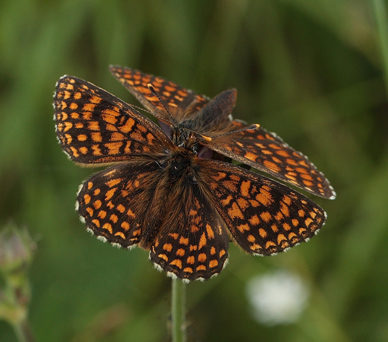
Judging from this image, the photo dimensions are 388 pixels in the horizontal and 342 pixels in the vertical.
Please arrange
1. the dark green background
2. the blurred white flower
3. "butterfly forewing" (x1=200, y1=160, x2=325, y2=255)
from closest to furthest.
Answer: "butterfly forewing" (x1=200, y1=160, x2=325, y2=255) → the dark green background → the blurred white flower

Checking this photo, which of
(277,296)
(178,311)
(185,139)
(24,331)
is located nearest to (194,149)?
(185,139)

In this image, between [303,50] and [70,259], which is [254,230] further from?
[303,50]

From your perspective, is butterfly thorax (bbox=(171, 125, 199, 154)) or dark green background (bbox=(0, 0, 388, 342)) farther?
dark green background (bbox=(0, 0, 388, 342))

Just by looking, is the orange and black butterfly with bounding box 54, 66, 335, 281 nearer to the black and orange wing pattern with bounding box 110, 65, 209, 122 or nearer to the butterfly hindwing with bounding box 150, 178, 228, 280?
the butterfly hindwing with bounding box 150, 178, 228, 280

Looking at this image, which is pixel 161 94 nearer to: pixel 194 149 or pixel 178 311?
pixel 194 149

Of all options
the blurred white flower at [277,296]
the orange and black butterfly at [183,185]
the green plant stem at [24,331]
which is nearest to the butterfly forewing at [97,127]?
the orange and black butterfly at [183,185]

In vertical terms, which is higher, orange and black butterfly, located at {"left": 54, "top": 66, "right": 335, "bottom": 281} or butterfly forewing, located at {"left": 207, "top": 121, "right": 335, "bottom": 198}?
butterfly forewing, located at {"left": 207, "top": 121, "right": 335, "bottom": 198}

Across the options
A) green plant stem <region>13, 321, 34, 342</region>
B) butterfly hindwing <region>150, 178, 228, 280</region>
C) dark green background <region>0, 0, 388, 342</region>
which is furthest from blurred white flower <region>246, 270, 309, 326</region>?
butterfly hindwing <region>150, 178, 228, 280</region>
